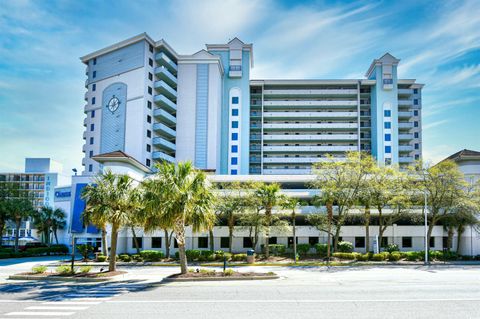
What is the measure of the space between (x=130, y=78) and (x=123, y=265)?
150ft

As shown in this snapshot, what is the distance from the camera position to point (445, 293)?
20.5 m

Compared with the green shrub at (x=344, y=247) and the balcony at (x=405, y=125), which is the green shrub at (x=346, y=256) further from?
the balcony at (x=405, y=125)

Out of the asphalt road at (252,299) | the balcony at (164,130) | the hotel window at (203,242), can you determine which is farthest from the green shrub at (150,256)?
the balcony at (164,130)

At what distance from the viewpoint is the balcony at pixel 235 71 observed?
8888 cm

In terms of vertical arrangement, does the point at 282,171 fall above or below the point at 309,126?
below

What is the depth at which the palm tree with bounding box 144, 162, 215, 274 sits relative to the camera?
87.8 ft

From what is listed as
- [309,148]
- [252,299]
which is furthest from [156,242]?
[309,148]

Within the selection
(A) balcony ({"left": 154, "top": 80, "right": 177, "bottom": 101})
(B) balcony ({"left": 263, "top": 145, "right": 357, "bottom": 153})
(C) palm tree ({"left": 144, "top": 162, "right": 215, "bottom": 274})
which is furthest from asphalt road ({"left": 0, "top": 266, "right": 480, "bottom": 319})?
(B) balcony ({"left": 263, "top": 145, "right": 357, "bottom": 153})

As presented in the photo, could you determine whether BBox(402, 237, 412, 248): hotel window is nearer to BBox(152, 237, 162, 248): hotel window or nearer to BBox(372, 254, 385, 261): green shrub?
BBox(372, 254, 385, 261): green shrub

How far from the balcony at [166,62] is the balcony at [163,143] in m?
15.0

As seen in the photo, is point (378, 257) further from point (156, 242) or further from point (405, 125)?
point (405, 125)

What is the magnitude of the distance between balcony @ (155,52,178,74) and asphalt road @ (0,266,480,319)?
5802 centimetres

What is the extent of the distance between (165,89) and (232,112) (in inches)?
658

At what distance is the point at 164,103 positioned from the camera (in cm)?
7781
